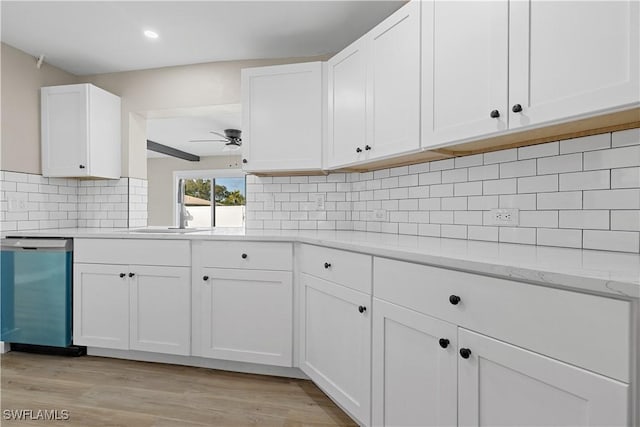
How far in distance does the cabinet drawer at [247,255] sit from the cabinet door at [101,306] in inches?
25.6

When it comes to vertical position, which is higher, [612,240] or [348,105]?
[348,105]

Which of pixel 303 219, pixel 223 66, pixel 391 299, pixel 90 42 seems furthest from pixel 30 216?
pixel 391 299

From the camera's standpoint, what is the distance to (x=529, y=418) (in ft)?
3.15

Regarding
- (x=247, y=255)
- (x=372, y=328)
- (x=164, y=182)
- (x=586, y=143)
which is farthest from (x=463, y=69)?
(x=164, y=182)

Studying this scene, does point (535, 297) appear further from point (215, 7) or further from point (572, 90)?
point (215, 7)

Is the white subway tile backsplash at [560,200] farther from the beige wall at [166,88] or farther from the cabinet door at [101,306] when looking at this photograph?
the cabinet door at [101,306]

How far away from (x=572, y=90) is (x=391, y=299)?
3.09ft

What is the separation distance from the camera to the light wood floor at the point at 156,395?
186 centimetres

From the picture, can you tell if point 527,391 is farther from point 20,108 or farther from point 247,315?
point 20,108

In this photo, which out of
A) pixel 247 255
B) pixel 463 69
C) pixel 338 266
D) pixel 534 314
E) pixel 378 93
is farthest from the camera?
pixel 247 255

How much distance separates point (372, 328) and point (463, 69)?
1.16m

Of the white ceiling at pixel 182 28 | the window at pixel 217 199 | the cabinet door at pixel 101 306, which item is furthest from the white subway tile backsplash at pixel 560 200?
the window at pixel 217 199

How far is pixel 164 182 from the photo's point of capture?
314 inches

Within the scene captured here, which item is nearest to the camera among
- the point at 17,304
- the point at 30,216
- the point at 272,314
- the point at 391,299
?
the point at 391,299
